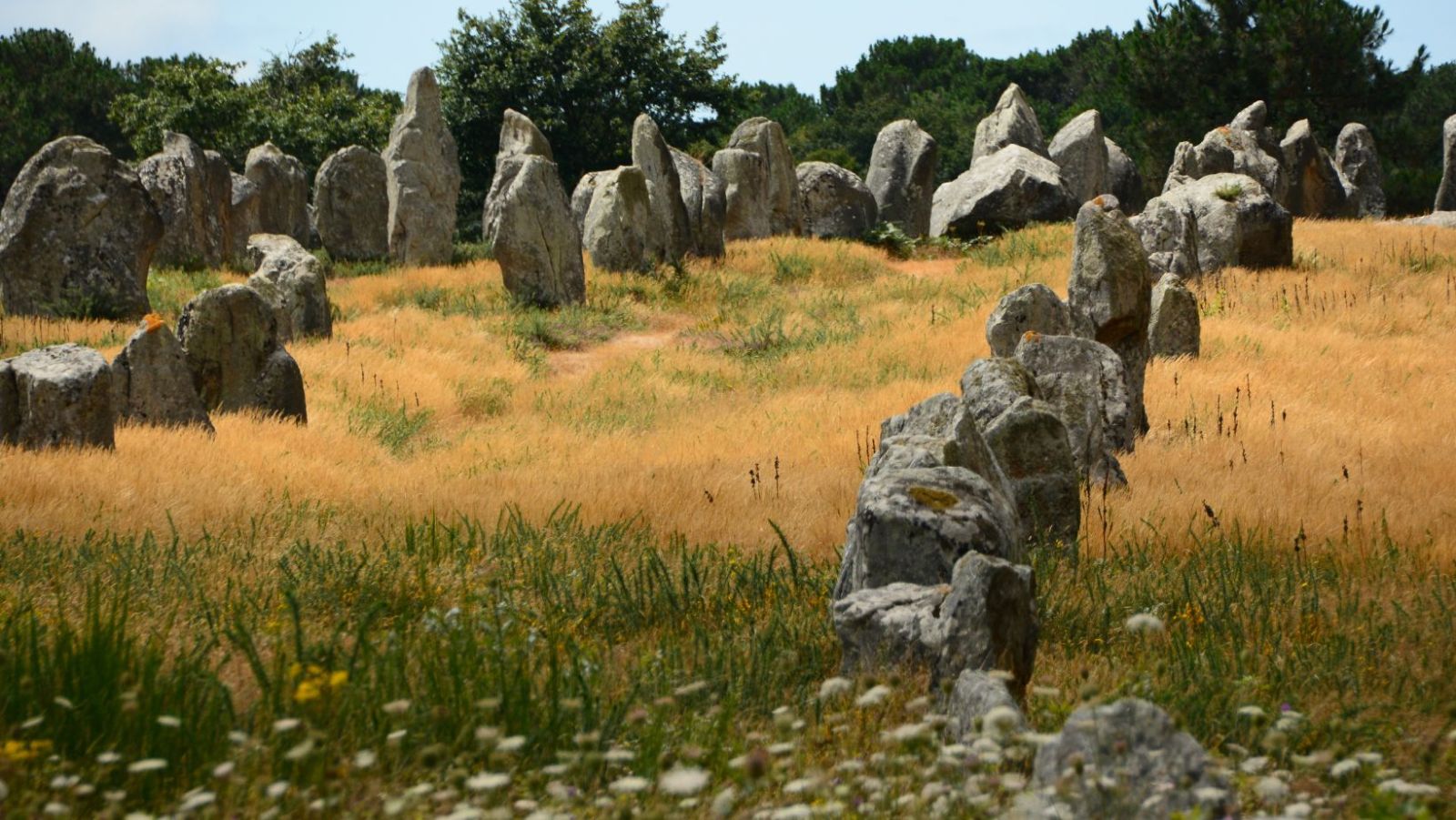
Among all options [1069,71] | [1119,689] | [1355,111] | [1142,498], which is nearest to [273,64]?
[1355,111]

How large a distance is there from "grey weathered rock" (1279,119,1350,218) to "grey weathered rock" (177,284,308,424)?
81.1ft

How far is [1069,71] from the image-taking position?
217 ft

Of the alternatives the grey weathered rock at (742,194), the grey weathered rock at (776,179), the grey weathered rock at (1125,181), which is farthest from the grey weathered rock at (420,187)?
the grey weathered rock at (1125,181)

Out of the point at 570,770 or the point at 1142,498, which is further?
the point at 1142,498

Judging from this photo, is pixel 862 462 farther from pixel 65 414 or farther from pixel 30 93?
pixel 30 93

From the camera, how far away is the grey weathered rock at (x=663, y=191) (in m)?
23.9

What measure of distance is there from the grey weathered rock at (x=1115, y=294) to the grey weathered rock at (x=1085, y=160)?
70.8ft

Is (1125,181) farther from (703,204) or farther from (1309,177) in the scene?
(703,204)

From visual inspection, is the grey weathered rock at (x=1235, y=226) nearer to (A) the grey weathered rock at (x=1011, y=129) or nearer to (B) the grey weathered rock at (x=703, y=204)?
(B) the grey weathered rock at (x=703, y=204)

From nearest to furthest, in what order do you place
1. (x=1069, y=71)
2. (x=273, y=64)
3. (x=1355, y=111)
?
(x=1355, y=111)
(x=273, y=64)
(x=1069, y=71)

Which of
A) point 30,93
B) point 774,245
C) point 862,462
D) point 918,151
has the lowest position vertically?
point 862,462

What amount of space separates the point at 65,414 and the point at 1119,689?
26.1 feet

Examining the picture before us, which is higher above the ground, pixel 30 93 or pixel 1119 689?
pixel 30 93

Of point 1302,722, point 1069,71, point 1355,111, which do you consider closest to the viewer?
point 1302,722
